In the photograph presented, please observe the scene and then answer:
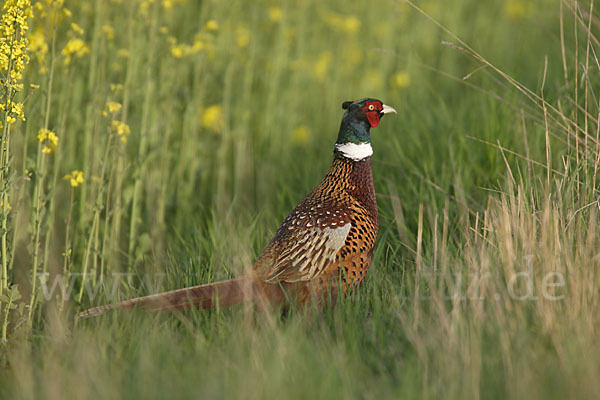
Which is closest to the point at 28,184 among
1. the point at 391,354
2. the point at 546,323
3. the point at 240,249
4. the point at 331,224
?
the point at 240,249

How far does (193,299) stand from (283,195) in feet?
5.48

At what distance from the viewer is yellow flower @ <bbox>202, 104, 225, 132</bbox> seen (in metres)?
5.29

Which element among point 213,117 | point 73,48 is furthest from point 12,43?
point 213,117

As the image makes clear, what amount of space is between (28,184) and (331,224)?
78.6 inches

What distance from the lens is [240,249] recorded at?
12.4 feet

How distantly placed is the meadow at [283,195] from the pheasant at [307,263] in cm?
11

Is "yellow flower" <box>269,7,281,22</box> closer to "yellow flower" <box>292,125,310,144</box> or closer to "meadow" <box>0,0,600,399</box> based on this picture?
"meadow" <box>0,0,600,399</box>

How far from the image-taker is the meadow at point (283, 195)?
254 cm

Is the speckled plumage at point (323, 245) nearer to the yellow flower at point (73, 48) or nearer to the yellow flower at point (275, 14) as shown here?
the yellow flower at point (73, 48)

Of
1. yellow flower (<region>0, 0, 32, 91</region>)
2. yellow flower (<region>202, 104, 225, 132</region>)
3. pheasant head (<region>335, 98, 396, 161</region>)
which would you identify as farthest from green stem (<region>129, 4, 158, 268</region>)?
pheasant head (<region>335, 98, 396, 161</region>)

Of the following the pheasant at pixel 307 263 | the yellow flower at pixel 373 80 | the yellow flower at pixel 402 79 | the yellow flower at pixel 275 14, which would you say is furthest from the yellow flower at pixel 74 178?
the yellow flower at pixel 373 80

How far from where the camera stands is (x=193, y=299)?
10.4ft

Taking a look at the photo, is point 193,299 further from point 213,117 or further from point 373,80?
point 373,80

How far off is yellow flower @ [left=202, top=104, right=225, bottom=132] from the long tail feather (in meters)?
2.27
